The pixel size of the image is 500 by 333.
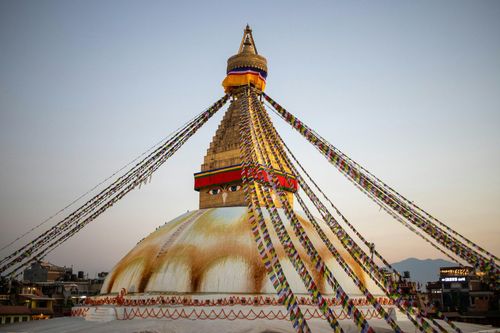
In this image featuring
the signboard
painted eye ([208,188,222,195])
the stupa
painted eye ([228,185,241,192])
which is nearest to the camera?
the stupa

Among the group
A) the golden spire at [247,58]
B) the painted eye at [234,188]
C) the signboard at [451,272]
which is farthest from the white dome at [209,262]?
the signboard at [451,272]

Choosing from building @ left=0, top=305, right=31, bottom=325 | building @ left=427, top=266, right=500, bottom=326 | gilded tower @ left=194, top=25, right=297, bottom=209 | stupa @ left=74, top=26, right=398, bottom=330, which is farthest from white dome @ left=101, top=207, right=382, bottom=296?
building @ left=427, top=266, right=500, bottom=326

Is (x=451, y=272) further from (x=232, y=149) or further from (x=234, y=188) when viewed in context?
(x=232, y=149)

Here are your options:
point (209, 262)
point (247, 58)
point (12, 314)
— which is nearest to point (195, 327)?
point (209, 262)

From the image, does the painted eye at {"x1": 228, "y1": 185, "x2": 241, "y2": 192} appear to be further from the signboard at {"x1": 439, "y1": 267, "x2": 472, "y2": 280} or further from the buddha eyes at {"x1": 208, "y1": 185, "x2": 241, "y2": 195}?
the signboard at {"x1": 439, "y1": 267, "x2": 472, "y2": 280}

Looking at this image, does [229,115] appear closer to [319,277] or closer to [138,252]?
[138,252]

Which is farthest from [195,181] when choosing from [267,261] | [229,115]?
[267,261]

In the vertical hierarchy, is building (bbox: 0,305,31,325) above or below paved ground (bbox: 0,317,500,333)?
below

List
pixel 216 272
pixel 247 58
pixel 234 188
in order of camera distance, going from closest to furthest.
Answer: pixel 216 272 → pixel 234 188 → pixel 247 58

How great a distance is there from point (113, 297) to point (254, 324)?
6387 millimetres

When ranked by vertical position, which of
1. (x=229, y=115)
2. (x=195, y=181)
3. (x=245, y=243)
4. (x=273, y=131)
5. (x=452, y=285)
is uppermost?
(x=229, y=115)

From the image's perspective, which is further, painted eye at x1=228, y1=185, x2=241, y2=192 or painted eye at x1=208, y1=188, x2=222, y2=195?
painted eye at x1=208, y1=188, x2=222, y2=195

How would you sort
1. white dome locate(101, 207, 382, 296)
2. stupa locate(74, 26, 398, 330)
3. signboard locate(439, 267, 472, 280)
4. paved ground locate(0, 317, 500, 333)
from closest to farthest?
paved ground locate(0, 317, 500, 333)
stupa locate(74, 26, 398, 330)
white dome locate(101, 207, 382, 296)
signboard locate(439, 267, 472, 280)

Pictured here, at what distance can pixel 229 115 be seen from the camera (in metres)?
20.9
